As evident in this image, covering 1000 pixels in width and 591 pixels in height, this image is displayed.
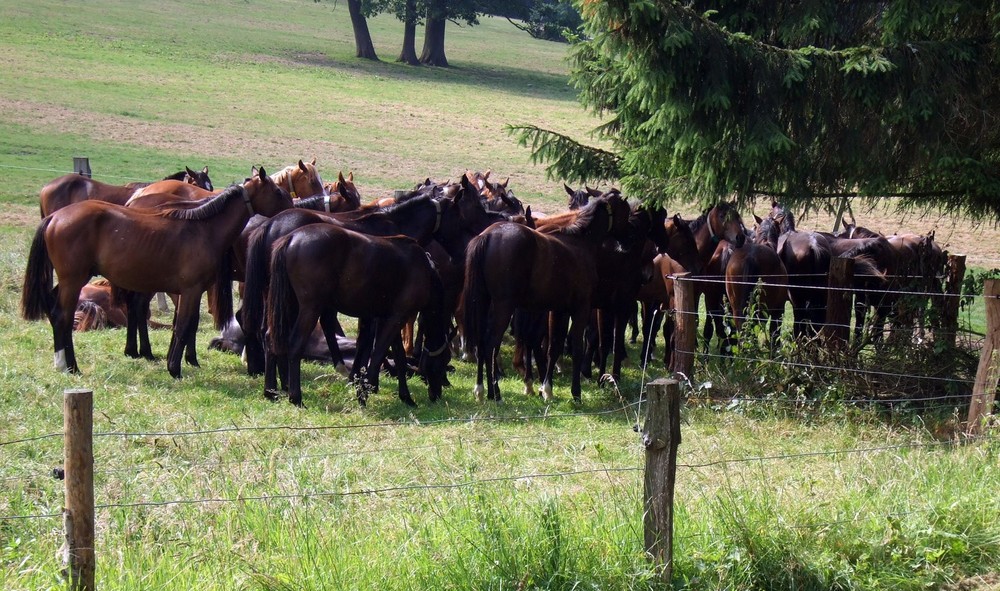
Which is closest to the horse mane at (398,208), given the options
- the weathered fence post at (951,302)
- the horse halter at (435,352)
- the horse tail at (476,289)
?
the horse tail at (476,289)

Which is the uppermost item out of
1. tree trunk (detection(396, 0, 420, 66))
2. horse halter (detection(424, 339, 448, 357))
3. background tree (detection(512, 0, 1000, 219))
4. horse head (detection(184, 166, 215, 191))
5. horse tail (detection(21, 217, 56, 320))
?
tree trunk (detection(396, 0, 420, 66))

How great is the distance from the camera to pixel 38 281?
10250mm

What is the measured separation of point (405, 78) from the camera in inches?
1972

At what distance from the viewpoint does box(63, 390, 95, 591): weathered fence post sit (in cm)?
411

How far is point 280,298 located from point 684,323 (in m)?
3.90

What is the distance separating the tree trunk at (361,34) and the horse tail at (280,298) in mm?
47936

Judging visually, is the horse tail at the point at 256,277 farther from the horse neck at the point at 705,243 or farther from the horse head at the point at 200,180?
the horse neck at the point at 705,243

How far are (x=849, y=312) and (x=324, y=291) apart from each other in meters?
5.57

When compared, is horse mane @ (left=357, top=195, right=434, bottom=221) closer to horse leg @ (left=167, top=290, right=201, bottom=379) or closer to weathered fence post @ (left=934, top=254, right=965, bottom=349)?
horse leg @ (left=167, top=290, right=201, bottom=379)

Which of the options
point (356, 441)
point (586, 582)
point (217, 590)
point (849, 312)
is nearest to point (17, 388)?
point (356, 441)

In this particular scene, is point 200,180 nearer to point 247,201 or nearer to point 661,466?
point 247,201

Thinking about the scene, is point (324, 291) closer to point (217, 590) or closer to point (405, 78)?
point (217, 590)

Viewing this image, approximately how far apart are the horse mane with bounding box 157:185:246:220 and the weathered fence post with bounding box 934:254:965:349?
7350 millimetres

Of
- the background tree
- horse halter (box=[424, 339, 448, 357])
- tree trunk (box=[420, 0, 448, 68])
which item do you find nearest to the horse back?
horse halter (box=[424, 339, 448, 357])
